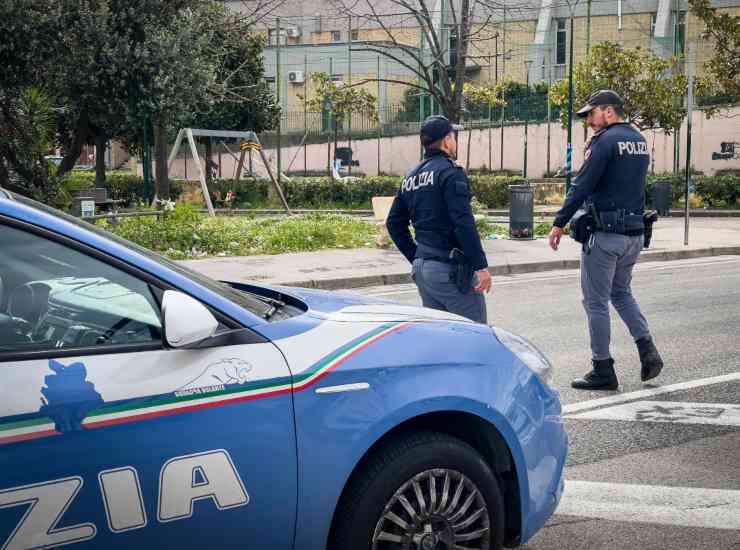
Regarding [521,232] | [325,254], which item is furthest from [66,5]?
[521,232]

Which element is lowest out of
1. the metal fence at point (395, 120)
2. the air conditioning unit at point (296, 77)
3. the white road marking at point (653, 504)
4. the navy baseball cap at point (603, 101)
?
the white road marking at point (653, 504)

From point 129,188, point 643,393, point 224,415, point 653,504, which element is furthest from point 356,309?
point 129,188

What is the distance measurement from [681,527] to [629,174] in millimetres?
3022

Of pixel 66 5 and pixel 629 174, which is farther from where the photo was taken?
pixel 66 5

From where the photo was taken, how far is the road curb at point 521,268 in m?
13.8

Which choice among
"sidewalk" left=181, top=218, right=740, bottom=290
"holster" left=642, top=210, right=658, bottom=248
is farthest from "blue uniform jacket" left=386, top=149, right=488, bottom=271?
"sidewalk" left=181, top=218, right=740, bottom=290

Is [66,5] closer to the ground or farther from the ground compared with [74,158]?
farther from the ground

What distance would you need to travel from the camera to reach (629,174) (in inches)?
277

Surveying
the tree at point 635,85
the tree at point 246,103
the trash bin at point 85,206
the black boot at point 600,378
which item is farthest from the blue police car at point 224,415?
the tree at point 246,103

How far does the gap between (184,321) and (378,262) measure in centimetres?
1280

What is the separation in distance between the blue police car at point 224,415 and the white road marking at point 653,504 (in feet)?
3.84

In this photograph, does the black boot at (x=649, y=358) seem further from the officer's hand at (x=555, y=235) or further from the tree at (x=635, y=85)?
the tree at (x=635, y=85)

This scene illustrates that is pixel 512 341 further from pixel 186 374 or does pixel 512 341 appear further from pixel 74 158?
pixel 74 158

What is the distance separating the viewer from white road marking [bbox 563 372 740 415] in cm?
685
